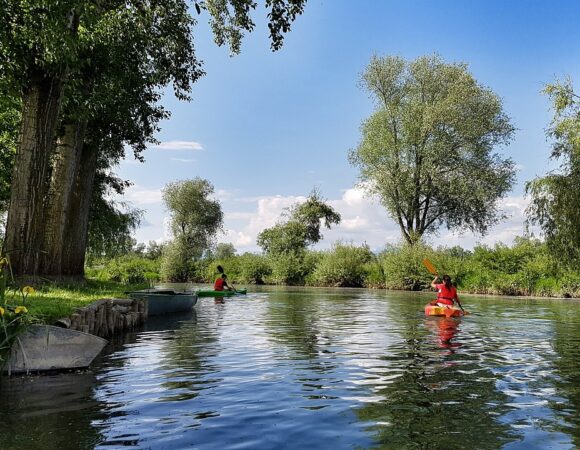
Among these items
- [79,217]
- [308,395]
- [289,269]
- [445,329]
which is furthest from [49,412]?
[289,269]

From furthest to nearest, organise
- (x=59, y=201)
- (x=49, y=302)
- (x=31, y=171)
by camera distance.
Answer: (x=59, y=201) → (x=31, y=171) → (x=49, y=302)

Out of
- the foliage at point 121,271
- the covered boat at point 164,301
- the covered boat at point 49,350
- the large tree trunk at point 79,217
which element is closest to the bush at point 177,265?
the foliage at point 121,271

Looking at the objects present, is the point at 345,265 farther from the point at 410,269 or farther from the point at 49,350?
the point at 49,350

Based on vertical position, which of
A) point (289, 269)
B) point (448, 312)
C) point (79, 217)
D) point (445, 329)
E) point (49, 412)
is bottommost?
point (49, 412)

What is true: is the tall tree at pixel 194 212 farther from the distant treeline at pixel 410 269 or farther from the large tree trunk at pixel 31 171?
the large tree trunk at pixel 31 171

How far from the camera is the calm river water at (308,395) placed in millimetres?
5527

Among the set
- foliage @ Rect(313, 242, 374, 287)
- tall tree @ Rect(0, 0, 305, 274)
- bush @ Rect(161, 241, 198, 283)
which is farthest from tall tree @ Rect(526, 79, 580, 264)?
bush @ Rect(161, 241, 198, 283)

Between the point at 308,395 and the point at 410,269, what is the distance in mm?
33097

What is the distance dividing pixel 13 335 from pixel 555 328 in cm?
1445

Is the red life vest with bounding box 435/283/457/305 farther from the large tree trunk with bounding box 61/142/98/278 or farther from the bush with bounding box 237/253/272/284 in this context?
the bush with bounding box 237/253/272/284

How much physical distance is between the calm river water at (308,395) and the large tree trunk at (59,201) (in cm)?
550

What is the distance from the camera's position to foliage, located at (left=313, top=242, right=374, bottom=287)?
4550 cm

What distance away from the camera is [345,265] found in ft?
150

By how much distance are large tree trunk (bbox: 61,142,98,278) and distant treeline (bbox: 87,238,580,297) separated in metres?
9.28
